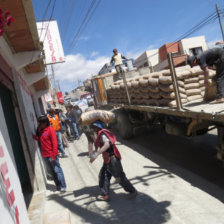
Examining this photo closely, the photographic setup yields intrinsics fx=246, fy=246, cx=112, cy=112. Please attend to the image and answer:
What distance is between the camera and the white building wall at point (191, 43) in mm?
32469

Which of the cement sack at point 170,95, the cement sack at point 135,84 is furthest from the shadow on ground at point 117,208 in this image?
the cement sack at point 135,84

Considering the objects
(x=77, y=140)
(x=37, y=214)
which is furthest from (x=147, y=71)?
(x=37, y=214)

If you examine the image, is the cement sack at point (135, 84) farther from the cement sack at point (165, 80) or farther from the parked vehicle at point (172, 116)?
the cement sack at point (165, 80)

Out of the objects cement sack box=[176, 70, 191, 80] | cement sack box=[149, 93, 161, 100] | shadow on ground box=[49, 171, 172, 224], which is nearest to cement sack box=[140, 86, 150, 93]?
cement sack box=[149, 93, 161, 100]

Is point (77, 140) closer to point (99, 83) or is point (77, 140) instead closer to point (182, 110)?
point (99, 83)

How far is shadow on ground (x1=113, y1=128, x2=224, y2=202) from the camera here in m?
4.62

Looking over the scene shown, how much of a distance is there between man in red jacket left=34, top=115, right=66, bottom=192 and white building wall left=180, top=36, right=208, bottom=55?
29.7 meters

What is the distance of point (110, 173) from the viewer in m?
4.36

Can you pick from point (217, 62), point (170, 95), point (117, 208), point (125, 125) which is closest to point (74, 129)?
point (125, 125)

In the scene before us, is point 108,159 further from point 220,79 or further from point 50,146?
point 220,79

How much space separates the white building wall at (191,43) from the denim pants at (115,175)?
30007 millimetres

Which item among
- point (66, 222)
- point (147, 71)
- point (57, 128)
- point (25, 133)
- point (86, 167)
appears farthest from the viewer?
point (147, 71)

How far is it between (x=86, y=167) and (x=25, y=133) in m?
2.17

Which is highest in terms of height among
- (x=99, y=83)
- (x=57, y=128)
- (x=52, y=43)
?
(x=52, y=43)
